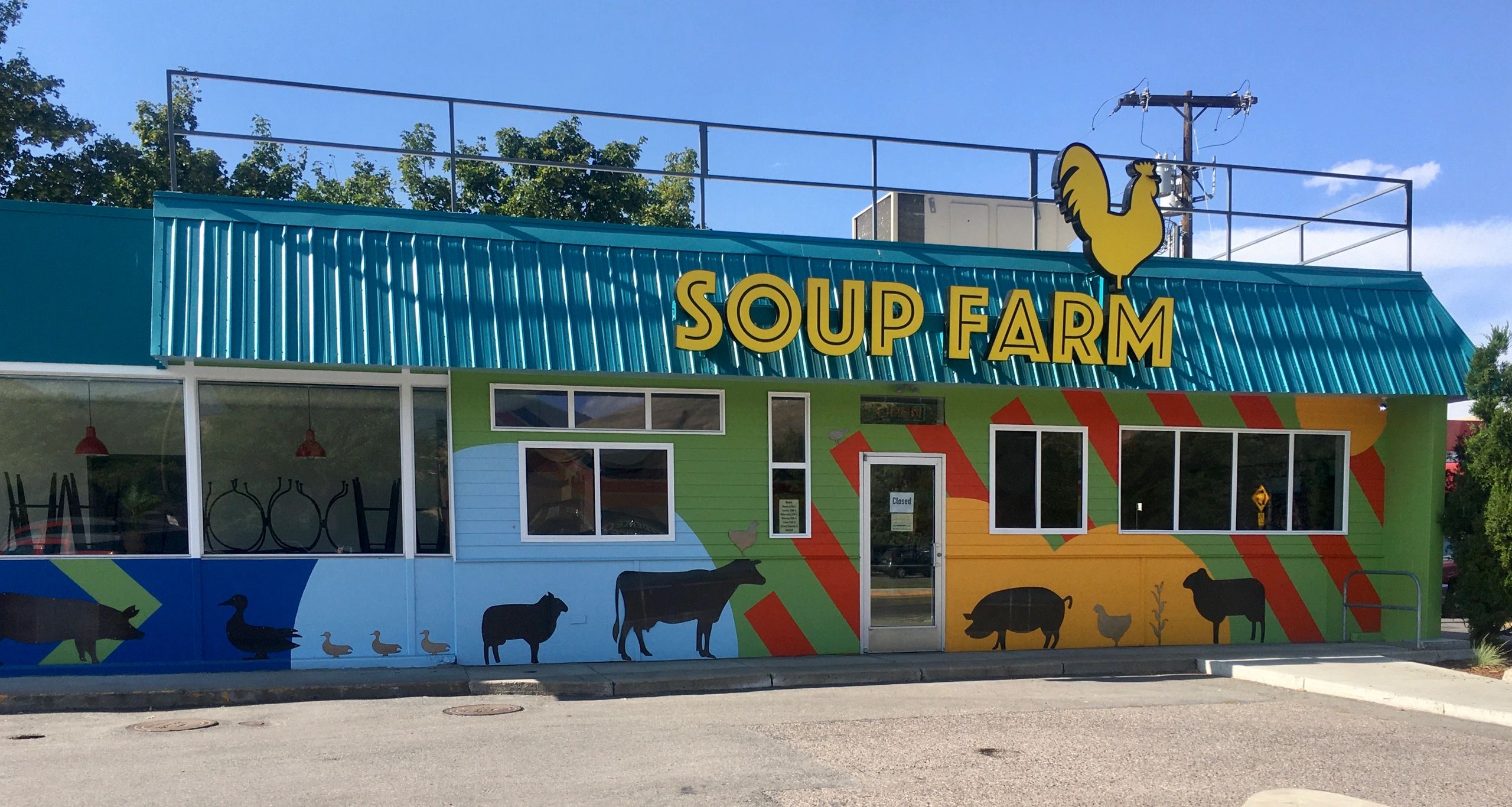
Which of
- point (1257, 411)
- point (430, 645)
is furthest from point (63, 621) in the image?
point (1257, 411)

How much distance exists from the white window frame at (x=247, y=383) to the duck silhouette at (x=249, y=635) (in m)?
0.46

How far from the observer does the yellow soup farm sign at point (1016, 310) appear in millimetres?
10898

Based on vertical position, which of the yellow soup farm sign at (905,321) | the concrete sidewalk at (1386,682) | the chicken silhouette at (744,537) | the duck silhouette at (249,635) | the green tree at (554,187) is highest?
the green tree at (554,187)

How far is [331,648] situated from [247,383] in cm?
273

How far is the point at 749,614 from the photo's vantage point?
37.8 ft

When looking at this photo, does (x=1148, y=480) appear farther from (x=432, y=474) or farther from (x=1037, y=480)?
(x=432, y=474)

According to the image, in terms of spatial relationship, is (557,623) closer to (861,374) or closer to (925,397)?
(861,374)

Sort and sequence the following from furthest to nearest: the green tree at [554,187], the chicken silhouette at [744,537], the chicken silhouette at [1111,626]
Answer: the green tree at [554,187] < the chicken silhouette at [1111,626] < the chicken silhouette at [744,537]

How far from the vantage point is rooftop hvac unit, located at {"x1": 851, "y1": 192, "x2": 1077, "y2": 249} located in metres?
13.3

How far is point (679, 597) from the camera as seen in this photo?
11305mm

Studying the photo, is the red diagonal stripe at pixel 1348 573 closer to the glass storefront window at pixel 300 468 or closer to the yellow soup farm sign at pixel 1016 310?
the yellow soup farm sign at pixel 1016 310

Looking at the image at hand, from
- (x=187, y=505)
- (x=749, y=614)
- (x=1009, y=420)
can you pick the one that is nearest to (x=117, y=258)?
(x=187, y=505)

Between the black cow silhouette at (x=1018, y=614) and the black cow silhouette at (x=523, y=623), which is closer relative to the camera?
the black cow silhouette at (x=523, y=623)

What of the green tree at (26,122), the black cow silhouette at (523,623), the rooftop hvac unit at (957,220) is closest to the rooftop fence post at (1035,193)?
the rooftop hvac unit at (957,220)
